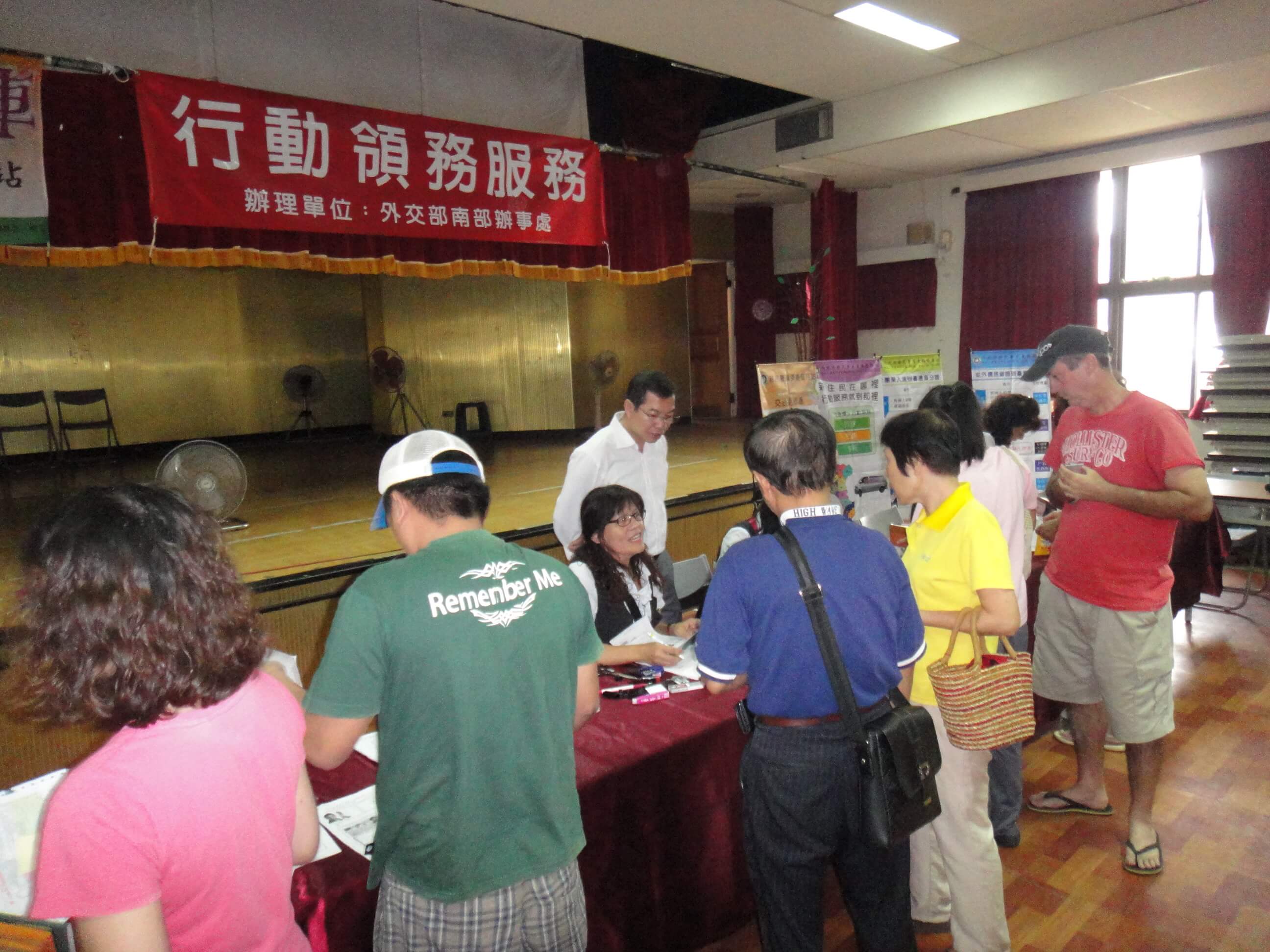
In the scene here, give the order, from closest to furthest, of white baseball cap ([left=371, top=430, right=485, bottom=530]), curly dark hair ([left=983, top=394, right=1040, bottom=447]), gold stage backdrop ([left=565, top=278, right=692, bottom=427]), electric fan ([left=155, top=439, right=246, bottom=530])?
white baseball cap ([left=371, top=430, right=485, bottom=530]), curly dark hair ([left=983, top=394, right=1040, bottom=447]), electric fan ([left=155, top=439, right=246, bottom=530]), gold stage backdrop ([left=565, top=278, right=692, bottom=427])

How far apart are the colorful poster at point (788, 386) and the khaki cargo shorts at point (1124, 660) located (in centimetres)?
220

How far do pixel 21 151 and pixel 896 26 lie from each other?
15.2 ft

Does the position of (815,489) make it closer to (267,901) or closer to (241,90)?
(267,901)

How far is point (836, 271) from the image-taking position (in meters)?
8.33

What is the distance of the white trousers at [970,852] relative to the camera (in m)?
1.85

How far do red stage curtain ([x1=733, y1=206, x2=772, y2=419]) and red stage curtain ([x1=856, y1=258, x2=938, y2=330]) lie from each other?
118 cm

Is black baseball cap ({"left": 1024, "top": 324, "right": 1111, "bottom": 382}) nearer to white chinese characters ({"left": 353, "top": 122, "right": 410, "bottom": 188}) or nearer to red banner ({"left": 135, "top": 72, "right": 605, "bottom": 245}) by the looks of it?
red banner ({"left": 135, "top": 72, "right": 605, "bottom": 245})

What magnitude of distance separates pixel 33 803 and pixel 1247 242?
762 cm

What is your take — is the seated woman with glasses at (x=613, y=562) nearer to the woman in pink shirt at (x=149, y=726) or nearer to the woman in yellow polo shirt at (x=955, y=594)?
the woman in yellow polo shirt at (x=955, y=594)

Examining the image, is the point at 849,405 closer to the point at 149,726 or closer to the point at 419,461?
the point at 419,461

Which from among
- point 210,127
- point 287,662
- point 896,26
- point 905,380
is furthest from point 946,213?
point 287,662

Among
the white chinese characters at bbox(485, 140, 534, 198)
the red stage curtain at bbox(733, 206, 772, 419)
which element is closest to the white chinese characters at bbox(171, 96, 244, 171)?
the white chinese characters at bbox(485, 140, 534, 198)

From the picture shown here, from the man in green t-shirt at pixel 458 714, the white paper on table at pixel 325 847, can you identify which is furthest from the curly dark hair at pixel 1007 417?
the white paper on table at pixel 325 847

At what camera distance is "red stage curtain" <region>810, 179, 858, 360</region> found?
320 inches
